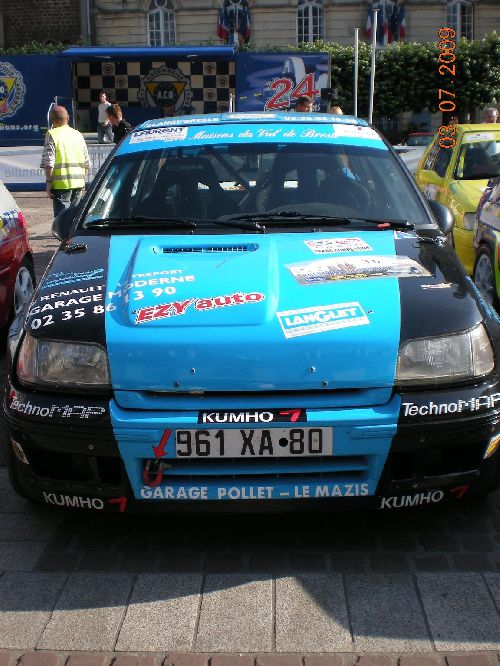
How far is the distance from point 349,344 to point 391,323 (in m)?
0.21

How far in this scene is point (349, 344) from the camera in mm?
3299

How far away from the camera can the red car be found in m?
6.37

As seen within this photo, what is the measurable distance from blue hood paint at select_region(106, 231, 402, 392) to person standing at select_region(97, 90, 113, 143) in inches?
589

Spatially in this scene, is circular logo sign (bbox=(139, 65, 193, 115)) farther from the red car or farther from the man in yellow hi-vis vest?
the red car

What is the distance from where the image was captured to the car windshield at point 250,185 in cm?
451

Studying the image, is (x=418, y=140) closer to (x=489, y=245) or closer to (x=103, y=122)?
(x=103, y=122)

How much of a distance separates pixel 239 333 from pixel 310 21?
3896 centimetres

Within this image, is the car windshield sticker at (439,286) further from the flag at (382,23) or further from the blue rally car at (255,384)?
the flag at (382,23)

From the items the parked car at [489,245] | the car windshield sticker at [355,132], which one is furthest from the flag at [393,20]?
the car windshield sticker at [355,132]

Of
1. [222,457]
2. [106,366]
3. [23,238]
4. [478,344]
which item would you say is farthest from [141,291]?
[23,238]

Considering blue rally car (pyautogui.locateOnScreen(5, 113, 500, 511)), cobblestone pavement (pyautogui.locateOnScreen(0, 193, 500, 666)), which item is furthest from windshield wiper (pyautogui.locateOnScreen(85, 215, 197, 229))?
cobblestone pavement (pyautogui.locateOnScreen(0, 193, 500, 666))

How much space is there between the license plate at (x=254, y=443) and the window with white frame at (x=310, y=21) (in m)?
38.7

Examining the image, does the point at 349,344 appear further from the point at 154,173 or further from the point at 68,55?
the point at 68,55

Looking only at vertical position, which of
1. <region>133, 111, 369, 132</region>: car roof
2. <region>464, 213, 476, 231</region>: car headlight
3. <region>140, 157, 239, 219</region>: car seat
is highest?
<region>133, 111, 369, 132</region>: car roof
